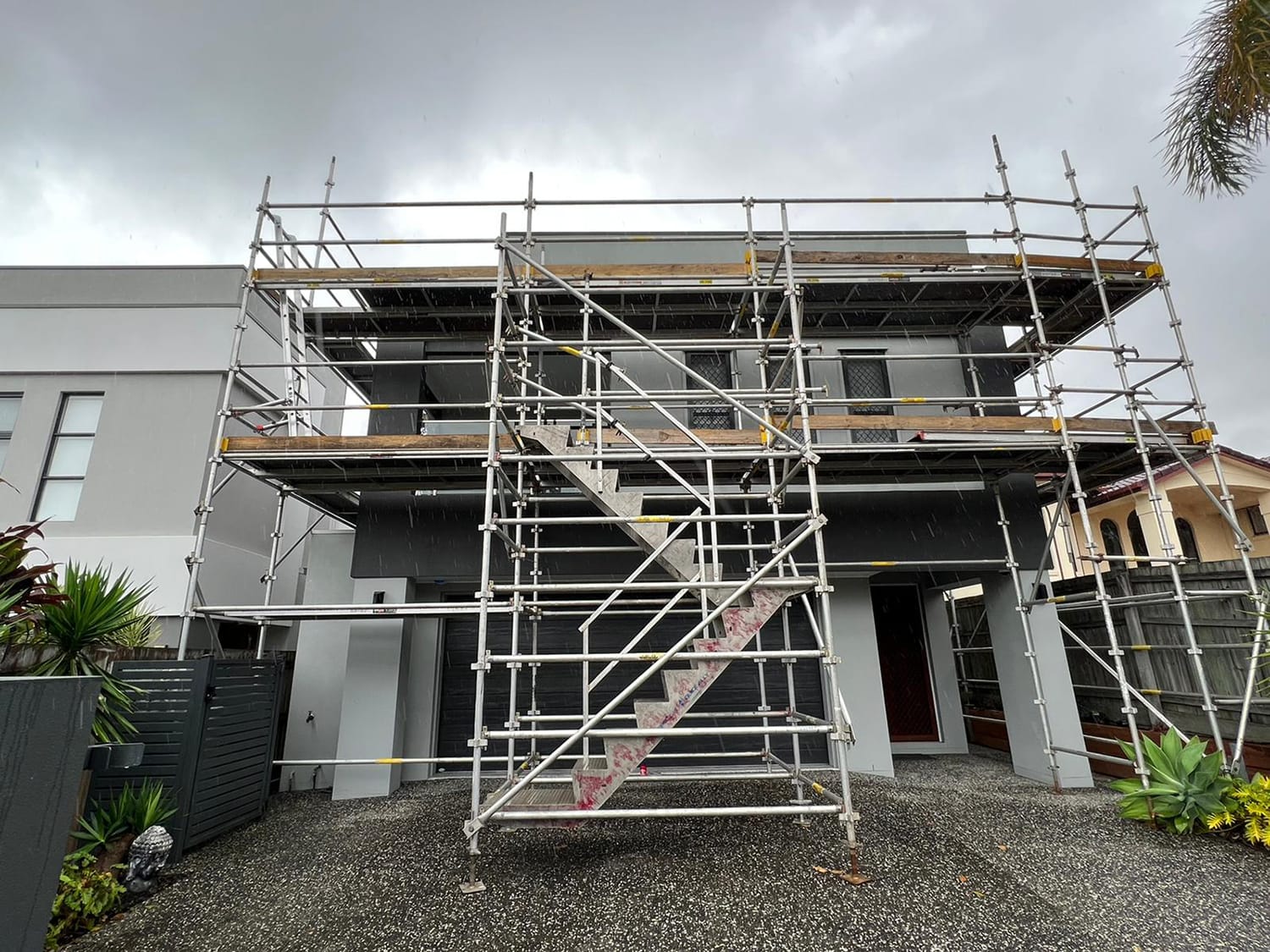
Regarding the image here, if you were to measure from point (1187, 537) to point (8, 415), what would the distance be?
86.2 feet

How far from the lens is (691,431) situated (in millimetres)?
5891

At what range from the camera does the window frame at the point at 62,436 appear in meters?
8.35

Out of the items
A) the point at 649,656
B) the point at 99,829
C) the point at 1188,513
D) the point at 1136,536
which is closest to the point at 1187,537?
the point at 1188,513

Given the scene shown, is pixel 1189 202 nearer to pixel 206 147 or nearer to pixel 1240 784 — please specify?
pixel 1240 784

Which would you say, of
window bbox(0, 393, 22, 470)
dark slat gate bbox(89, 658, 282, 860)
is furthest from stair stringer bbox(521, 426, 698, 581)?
window bbox(0, 393, 22, 470)

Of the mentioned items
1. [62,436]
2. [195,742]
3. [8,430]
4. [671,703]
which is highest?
[8,430]

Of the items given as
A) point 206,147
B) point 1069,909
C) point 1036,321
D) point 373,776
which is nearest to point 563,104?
point 206,147

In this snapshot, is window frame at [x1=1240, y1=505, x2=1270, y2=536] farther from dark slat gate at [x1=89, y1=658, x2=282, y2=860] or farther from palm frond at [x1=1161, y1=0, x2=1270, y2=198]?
dark slat gate at [x1=89, y1=658, x2=282, y2=860]

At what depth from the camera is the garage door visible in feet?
24.1

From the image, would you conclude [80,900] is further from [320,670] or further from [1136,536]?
[1136,536]

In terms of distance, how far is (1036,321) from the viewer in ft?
21.5

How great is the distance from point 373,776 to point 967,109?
16215 mm

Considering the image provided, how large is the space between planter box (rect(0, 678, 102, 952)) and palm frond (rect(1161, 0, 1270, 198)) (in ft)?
31.3

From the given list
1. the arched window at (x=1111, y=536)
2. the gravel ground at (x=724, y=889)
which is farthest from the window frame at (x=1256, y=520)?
the gravel ground at (x=724, y=889)
